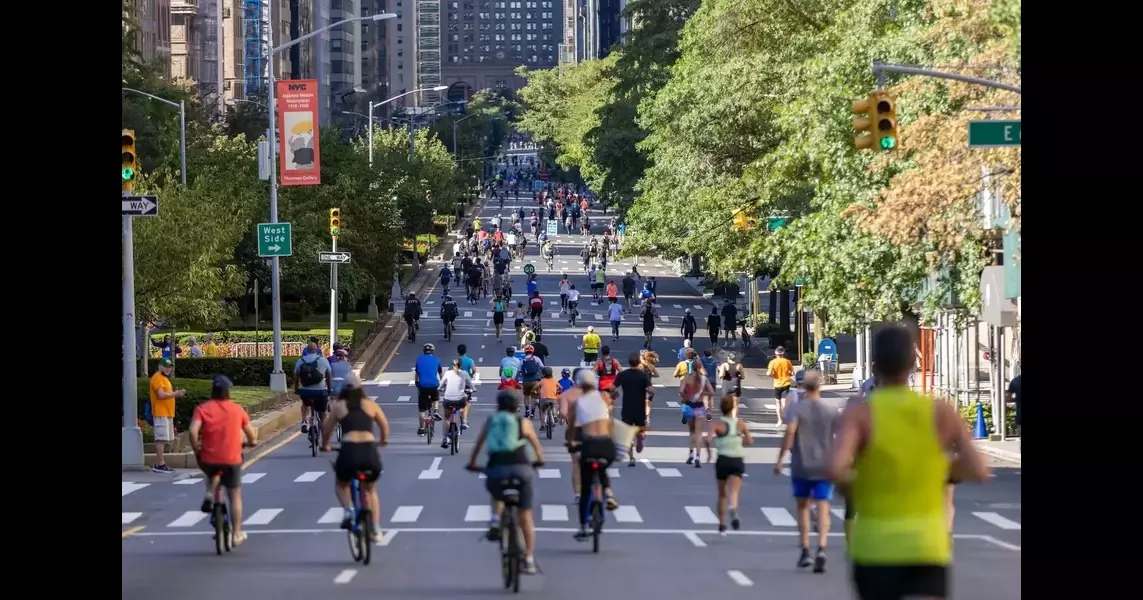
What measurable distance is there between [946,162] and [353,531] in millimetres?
19364

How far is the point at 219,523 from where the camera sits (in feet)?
68.0

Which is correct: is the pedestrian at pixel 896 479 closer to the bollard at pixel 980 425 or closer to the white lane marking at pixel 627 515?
the white lane marking at pixel 627 515

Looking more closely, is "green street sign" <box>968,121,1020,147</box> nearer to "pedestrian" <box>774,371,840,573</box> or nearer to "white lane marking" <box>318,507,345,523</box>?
"pedestrian" <box>774,371,840,573</box>

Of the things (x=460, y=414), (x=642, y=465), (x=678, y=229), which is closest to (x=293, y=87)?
(x=460, y=414)

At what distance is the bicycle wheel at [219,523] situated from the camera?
67.6 ft

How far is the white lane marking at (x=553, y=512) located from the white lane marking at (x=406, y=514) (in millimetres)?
1638

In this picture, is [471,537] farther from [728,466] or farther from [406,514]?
[728,466]

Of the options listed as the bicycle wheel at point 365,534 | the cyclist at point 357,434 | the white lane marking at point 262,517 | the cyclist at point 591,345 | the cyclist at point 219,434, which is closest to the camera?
the cyclist at point 357,434

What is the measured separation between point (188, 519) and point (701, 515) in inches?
264

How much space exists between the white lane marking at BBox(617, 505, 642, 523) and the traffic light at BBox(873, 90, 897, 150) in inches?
236

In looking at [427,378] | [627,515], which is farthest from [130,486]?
[627,515]

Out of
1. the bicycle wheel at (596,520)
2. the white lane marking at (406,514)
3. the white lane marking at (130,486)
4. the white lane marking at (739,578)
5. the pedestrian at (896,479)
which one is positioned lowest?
the white lane marking at (130,486)

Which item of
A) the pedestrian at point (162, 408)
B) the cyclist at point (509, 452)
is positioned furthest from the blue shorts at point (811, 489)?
the pedestrian at point (162, 408)
